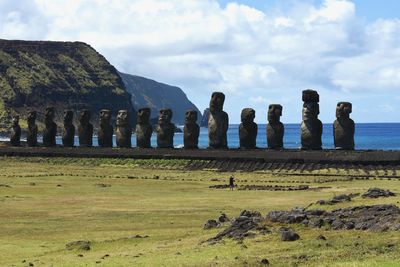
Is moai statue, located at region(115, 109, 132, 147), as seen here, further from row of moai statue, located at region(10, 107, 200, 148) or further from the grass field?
the grass field

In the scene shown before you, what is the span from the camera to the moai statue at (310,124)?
57125mm

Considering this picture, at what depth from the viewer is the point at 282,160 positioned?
55.3 meters

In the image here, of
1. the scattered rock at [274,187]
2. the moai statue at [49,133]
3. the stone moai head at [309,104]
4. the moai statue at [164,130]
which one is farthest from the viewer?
the moai statue at [49,133]

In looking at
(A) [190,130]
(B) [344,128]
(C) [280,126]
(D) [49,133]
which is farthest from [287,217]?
(D) [49,133]

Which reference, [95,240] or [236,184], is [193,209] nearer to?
[95,240]

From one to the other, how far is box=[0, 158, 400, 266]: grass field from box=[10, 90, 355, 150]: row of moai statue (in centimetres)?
704

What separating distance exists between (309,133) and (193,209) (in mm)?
26382

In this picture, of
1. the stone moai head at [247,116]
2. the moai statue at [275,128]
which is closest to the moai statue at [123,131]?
the stone moai head at [247,116]

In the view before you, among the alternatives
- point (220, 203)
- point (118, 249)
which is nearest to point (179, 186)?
point (220, 203)

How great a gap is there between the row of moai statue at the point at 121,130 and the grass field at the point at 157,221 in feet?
30.0

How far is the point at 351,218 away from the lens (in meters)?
23.5

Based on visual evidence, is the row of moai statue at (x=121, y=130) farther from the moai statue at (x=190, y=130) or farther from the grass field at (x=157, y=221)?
the grass field at (x=157, y=221)

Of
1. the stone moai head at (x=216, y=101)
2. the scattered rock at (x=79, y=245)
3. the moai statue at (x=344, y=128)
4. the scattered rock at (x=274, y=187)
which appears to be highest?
the stone moai head at (x=216, y=101)

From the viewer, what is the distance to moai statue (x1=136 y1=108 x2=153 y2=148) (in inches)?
2648
